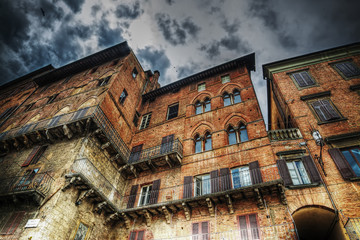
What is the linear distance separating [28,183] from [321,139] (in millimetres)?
16319

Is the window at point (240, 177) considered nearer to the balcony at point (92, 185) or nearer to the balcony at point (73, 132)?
the balcony at point (92, 185)

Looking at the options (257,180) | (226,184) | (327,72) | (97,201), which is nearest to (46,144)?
(97,201)

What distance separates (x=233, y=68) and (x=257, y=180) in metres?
11.5

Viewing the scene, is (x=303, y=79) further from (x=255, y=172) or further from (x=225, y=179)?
(x=225, y=179)

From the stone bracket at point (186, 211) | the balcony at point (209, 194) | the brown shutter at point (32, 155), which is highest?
the brown shutter at point (32, 155)

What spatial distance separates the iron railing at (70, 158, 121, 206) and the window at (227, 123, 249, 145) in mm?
8798

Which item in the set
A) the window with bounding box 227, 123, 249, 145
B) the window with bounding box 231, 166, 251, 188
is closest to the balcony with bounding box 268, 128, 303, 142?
the window with bounding box 227, 123, 249, 145

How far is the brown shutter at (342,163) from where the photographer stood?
979cm

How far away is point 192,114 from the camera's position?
57.2ft

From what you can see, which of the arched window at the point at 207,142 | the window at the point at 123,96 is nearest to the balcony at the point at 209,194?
the arched window at the point at 207,142

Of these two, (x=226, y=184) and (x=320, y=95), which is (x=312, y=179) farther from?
(x=320, y=95)

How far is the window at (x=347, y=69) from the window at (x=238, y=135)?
26.2 feet

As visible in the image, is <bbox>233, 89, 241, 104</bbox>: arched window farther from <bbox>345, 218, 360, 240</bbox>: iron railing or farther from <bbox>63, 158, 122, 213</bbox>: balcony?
<bbox>63, 158, 122, 213</bbox>: balcony

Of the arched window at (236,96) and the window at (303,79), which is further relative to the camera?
the arched window at (236,96)
